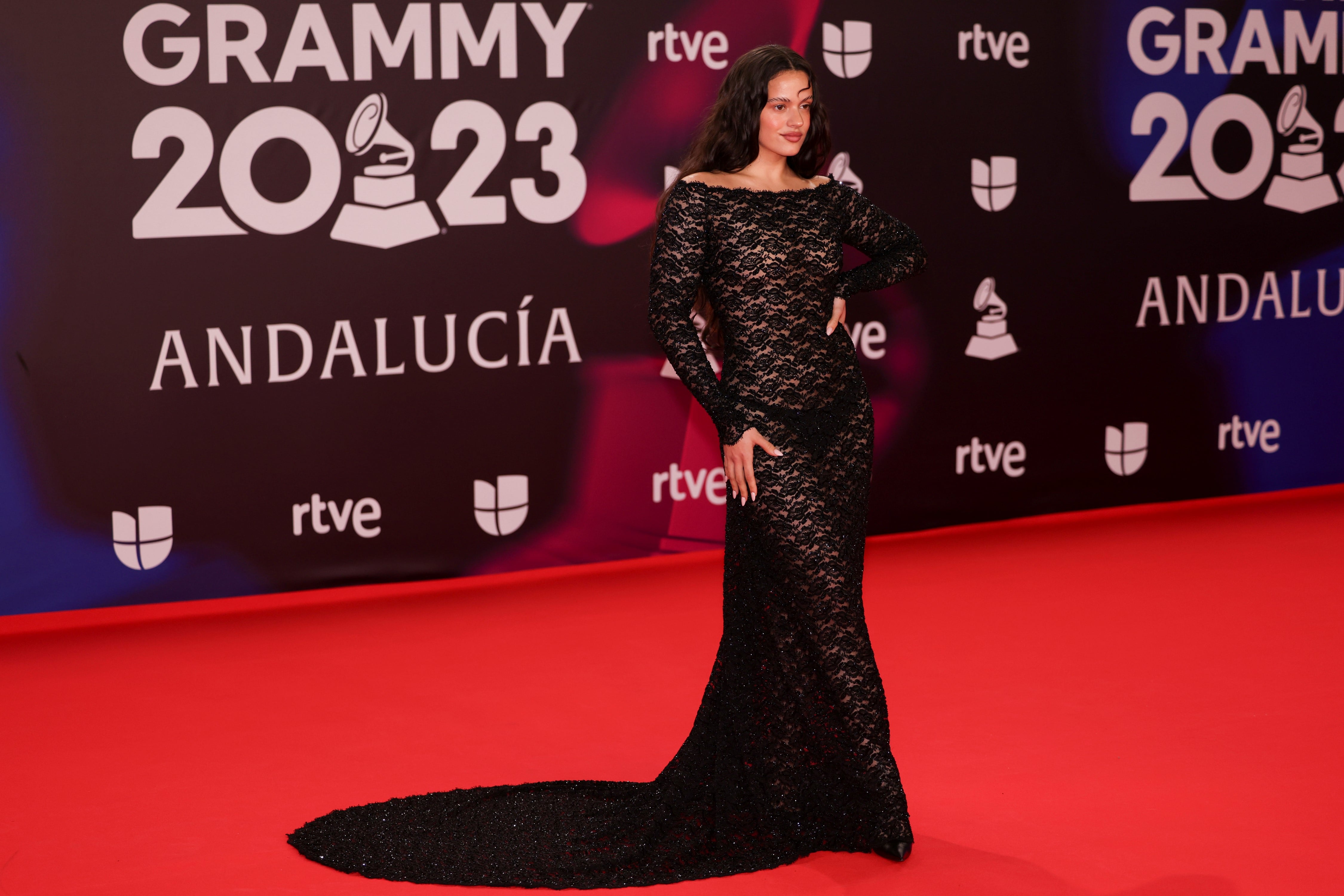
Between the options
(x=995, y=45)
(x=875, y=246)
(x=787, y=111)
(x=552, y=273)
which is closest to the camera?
(x=787, y=111)

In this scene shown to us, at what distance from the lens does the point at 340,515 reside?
500 cm

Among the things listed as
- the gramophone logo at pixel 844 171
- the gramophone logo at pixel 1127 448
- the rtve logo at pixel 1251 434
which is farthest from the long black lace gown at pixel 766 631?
the rtve logo at pixel 1251 434

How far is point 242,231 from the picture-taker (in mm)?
4758

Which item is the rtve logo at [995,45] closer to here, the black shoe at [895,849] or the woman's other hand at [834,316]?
the woman's other hand at [834,316]

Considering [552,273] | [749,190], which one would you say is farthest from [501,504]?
[749,190]

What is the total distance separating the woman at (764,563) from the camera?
9.21 ft

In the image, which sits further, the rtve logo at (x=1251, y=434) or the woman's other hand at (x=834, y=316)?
the rtve logo at (x=1251, y=434)

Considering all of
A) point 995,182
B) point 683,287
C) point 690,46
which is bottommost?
point 683,287

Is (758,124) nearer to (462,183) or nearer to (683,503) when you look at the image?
(462,183)

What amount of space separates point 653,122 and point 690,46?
0.29m

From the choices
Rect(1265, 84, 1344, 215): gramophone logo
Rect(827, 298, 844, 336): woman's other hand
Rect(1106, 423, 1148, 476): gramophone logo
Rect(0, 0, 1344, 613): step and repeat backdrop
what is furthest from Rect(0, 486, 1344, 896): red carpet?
Rect(1265, 84, 1344, 215): gramophone logo

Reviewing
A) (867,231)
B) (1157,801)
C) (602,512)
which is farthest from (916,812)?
(602,512)

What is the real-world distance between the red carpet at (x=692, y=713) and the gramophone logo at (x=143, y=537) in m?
0.17

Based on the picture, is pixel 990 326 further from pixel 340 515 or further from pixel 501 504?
pixel 340 515
